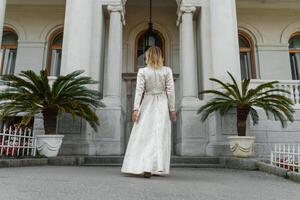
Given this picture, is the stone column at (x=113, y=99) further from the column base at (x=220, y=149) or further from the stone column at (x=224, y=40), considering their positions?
the stone column at (x=224, y=40)

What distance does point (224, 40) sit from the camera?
389 inches

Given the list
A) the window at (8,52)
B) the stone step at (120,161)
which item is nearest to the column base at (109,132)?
the stone step at (120,161)

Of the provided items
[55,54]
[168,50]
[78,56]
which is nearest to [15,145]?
[78,56]

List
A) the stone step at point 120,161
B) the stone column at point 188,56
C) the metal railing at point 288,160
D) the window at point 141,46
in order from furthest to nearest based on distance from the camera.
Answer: the window at point 141,46 < the stone column at point 188,56 < the stone step at point 120,161 < the metal railing at point 288,160

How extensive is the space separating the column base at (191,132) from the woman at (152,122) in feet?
16.1

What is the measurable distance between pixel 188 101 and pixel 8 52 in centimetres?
903

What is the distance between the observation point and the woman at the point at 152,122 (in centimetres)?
461

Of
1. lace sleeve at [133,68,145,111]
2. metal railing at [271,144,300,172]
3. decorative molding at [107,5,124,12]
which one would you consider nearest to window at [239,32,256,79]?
decorative molding at [107,5,124,12]

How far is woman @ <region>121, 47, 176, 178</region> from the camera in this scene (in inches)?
181

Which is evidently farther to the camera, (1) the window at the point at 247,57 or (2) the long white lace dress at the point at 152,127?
(1) the window at the point at 247,57

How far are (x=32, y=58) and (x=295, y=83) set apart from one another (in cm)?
1089

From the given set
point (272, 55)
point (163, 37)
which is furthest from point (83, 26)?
point (272, 55)

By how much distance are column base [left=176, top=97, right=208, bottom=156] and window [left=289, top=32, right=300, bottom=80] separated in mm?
6441

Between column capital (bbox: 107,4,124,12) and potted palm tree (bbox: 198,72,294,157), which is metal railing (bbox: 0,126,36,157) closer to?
potted palm tree (bbox: 198,72,294,157)
